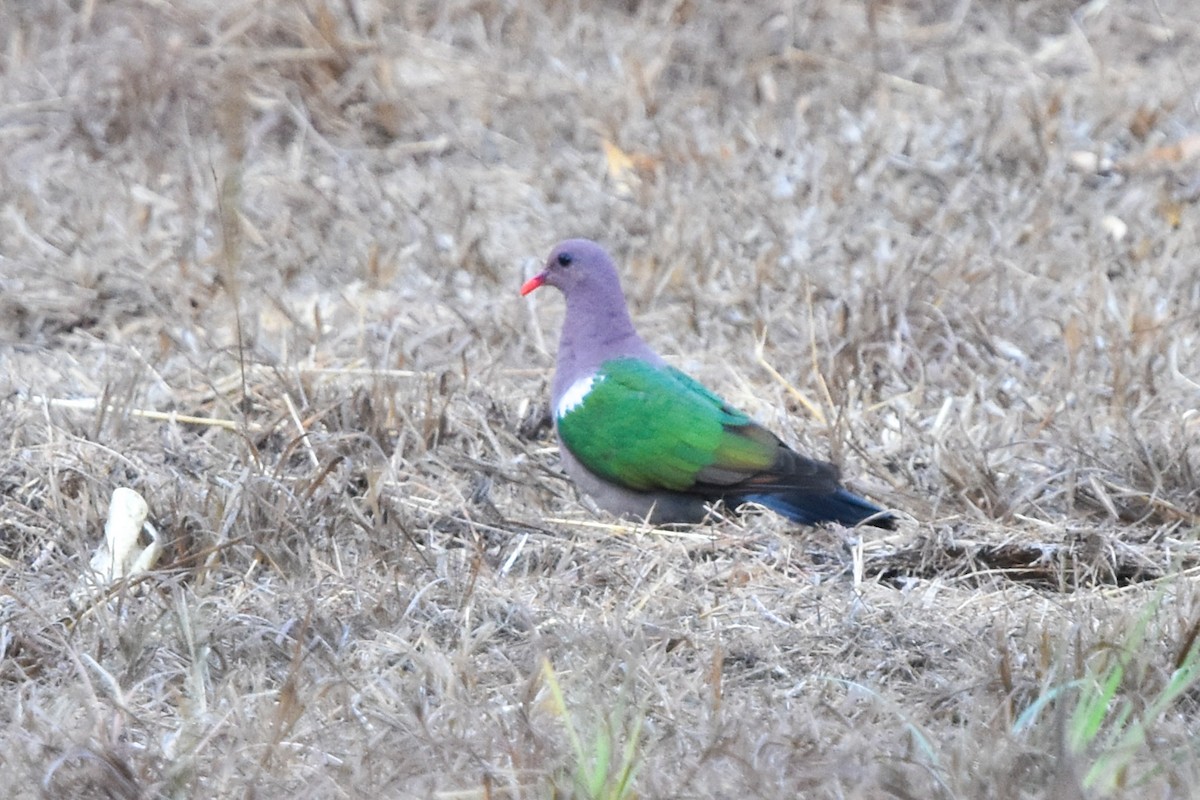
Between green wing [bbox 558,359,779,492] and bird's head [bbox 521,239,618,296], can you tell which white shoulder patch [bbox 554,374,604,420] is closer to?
green wing [bbox 558,359,779,492]

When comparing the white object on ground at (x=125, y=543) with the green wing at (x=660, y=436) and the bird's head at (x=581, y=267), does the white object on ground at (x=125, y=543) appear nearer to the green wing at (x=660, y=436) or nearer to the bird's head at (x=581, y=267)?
the green wing at (x=660, y=436)

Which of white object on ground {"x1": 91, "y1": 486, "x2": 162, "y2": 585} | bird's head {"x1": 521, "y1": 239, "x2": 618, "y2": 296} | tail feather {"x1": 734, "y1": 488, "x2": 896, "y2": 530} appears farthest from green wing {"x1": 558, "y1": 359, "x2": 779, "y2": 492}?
white object on ground {"x1": 91, "y1": 486, "x2": 162, "y2": 585}

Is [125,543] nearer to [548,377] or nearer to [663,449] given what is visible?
[663,449]

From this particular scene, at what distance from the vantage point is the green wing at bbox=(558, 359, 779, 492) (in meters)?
3.78

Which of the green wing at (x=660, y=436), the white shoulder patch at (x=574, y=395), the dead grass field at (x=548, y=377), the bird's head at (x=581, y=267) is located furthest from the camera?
the bird's head at (x=581, y=267)

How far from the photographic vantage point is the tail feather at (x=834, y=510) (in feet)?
11.8

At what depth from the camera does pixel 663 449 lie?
384 centimetres

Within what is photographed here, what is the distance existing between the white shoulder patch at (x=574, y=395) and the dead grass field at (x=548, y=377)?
169mm

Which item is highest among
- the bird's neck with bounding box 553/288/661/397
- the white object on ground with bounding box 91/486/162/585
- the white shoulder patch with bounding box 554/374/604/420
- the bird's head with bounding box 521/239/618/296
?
the bird's head with bounding box 521/239/618/296

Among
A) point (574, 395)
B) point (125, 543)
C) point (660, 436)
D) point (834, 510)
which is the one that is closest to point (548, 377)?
point (574, 395)

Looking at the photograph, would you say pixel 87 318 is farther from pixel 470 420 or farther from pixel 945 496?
pixel 945 496

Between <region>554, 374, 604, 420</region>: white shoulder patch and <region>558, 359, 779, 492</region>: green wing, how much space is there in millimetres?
11

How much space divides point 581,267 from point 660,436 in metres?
0.60

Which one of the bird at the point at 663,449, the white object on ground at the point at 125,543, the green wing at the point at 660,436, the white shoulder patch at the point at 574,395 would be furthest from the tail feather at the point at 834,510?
the white object on ground at the point at 125,543
